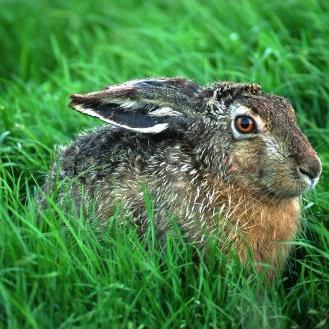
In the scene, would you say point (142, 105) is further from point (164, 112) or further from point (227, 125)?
point (227, 125)

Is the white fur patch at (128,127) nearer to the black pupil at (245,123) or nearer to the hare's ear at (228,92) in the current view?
the hare's ear at (228,92)

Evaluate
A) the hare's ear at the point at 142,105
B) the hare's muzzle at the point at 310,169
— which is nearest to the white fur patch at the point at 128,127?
the hare's ear at the point at 142,105

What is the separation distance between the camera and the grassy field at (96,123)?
436 cm

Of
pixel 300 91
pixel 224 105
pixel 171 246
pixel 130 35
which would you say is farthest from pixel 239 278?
pixel 130 35

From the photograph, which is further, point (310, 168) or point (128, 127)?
point (128, 127)

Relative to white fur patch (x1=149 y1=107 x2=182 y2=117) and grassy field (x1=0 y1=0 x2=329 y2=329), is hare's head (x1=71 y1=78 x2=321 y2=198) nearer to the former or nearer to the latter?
white fur patch (x1=149 y1=107 x2=182 y2=117)

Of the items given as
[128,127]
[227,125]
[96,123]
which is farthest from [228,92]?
[96,123]

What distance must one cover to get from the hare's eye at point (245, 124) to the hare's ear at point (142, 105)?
0.30 metres

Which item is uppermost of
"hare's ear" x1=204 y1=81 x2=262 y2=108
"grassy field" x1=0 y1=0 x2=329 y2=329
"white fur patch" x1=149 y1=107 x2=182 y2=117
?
"hare's ear" x1=204 y1=81 x2=262 y2=108

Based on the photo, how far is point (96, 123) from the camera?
Answer: 6.53 m

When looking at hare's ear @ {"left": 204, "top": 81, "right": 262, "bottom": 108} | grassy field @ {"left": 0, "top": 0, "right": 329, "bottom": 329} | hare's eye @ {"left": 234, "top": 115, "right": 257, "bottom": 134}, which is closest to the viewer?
grassy field @ {"left": 0, "top": 0, "right": 329, "bottom": 329}

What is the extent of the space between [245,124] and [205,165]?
0.31 m

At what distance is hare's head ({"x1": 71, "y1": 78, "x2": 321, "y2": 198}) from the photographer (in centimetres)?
493

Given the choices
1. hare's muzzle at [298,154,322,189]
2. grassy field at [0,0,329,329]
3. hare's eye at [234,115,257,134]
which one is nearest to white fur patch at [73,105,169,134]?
hare's eye at [234,115,257,134]
